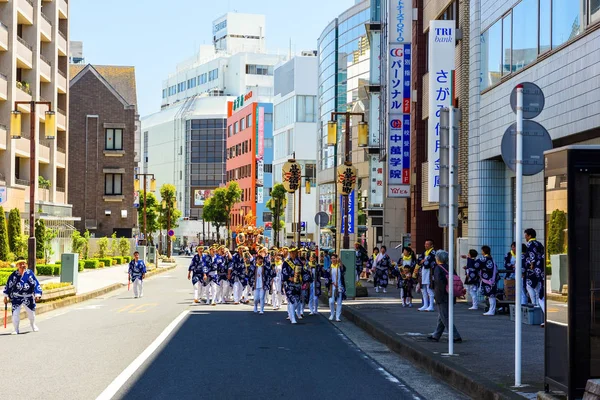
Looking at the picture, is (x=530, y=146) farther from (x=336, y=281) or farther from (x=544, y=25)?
(x=336, y=281)

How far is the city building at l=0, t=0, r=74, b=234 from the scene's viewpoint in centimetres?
4691

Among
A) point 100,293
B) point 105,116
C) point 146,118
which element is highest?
point 146,118

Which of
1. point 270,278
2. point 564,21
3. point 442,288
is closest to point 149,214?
point 270,278

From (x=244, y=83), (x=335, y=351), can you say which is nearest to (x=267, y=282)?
(x=335, y=351)

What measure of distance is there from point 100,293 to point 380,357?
2080 centimetres

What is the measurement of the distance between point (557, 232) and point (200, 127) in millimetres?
141087

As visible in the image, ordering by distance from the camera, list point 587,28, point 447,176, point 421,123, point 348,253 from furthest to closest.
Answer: point 421,123 < point 348,253 < point 587,28 < point 447,176

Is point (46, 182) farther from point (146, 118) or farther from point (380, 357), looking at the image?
point (146, 118)

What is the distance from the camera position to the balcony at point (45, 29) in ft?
180

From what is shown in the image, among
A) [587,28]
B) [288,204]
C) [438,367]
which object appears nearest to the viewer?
[438,367]

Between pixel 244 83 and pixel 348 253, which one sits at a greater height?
pixel 244 83

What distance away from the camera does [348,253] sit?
97.2 feet

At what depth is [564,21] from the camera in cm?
1791

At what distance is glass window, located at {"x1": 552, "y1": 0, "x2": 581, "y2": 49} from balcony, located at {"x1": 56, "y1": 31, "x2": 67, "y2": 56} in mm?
45004
